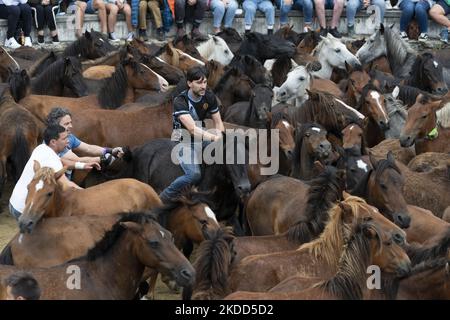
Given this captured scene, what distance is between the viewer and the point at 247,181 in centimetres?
892

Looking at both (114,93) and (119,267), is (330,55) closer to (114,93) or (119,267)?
(114,93)

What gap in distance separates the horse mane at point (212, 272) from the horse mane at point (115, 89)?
18.2ft

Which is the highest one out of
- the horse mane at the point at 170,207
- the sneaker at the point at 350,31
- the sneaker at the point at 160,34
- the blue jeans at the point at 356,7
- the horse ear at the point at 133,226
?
the horse ear at the point at 133,226

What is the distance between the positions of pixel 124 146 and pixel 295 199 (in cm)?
278

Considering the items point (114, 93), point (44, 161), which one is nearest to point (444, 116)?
point (114, 93)

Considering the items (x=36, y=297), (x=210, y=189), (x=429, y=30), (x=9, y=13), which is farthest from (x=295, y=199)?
(x=429, y=30)

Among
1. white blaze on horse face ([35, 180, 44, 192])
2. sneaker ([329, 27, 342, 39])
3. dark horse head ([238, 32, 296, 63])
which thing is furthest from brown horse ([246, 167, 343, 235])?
sneaker ([329, 27, 342, 39])

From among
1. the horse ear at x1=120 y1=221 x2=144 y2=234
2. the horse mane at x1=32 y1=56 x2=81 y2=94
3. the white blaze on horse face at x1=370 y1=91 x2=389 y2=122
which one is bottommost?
the horse mane at x1=32 y1=56 x2=81 y2=94

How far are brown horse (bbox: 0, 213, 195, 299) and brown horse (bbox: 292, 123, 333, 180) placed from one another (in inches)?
129

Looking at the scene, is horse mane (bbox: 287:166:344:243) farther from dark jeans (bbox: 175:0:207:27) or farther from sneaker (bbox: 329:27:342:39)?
dark jeans (bbox: 175:0:207:27)

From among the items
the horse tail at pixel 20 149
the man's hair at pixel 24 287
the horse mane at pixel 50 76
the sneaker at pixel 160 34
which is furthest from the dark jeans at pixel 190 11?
the man's hair at pixel 24 287

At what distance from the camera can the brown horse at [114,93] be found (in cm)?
1164

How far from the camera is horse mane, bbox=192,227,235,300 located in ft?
21.7

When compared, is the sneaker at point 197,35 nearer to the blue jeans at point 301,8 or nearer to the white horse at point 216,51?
the white horse at point 216,51
